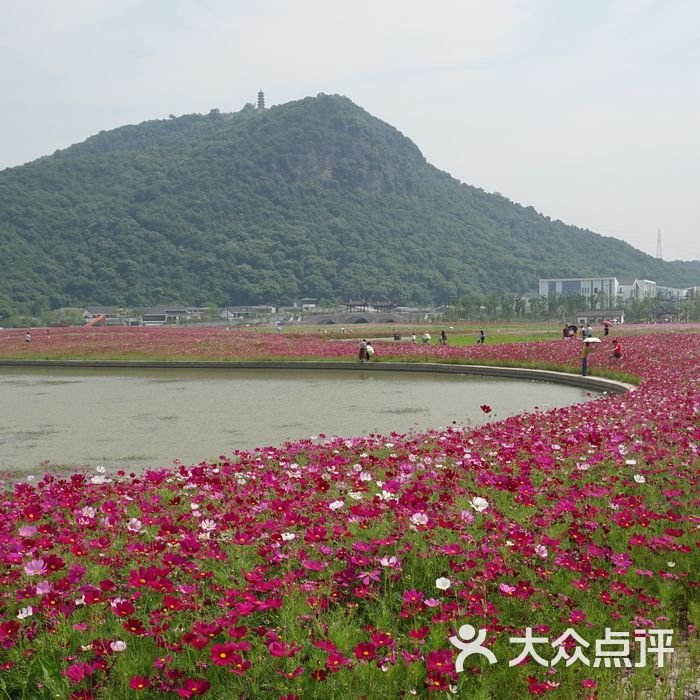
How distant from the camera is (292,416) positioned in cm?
1541

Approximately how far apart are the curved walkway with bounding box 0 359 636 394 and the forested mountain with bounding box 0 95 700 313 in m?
94.4

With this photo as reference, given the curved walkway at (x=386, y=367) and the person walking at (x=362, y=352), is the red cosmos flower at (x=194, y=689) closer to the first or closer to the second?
the curved walkway at (x=386, y=367)

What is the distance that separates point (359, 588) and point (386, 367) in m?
24.1

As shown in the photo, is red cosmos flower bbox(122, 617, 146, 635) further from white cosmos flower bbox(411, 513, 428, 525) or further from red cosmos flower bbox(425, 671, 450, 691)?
white cosmos flower bbox(411, 513, 428, 525)

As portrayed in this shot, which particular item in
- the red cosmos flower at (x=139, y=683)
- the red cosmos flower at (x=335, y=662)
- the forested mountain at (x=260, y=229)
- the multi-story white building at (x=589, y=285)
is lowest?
the red cosmos flower at (x=139, y=683)

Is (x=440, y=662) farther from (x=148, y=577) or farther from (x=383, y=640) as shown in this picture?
(x=148, y=577)

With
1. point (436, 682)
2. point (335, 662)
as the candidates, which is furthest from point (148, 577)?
point (436, 682)

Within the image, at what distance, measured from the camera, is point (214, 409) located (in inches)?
663

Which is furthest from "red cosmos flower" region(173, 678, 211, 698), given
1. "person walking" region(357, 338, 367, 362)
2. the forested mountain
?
the forested mountain

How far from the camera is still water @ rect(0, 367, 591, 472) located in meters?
11.9

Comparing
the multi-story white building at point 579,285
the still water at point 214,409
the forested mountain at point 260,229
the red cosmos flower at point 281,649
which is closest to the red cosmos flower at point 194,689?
the red cosmos flower at point 281,649

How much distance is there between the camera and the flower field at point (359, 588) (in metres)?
3.37

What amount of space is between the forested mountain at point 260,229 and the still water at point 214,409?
349ft

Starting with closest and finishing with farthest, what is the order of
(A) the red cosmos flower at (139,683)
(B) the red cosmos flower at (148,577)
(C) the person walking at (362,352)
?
(A) the red cosmos flower at (139,683) → (B) the red cosmos flower at (148,577) → (C) the person walking at (362,352)
